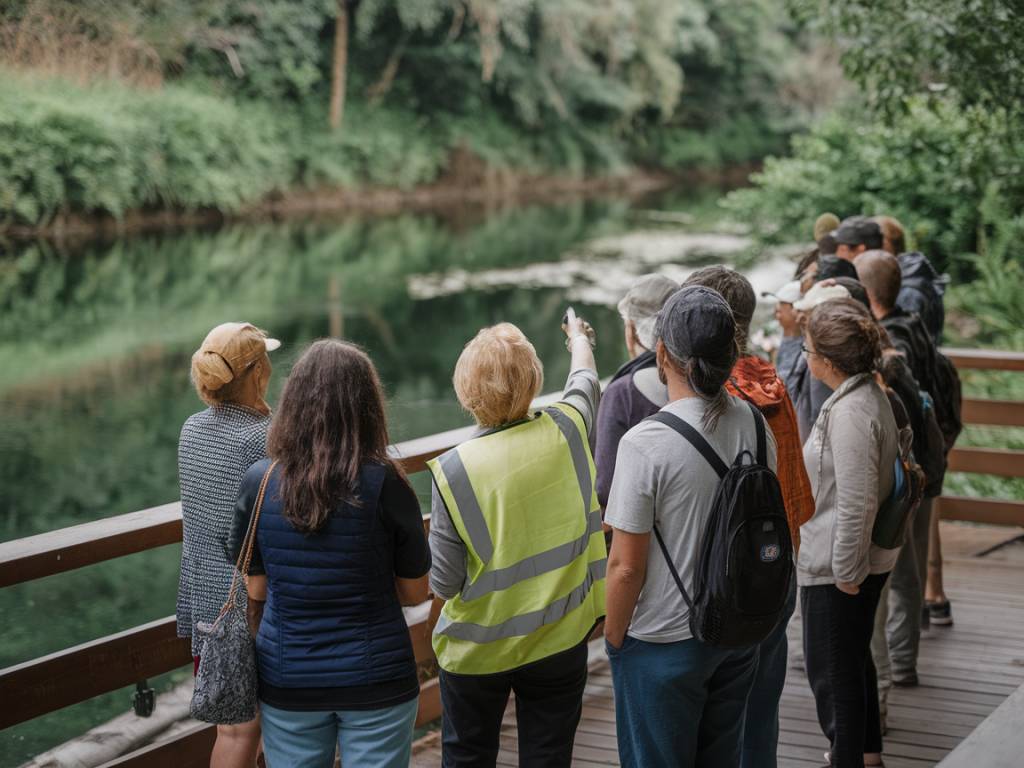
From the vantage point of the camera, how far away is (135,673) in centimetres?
295

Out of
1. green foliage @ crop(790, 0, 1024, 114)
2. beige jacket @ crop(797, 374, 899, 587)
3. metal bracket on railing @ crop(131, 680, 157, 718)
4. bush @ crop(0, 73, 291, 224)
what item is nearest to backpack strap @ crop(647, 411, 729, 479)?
beige jacket @ crop(797, 374, 899, 587)

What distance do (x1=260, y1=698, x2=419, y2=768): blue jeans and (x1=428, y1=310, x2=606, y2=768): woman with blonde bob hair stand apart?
20cm

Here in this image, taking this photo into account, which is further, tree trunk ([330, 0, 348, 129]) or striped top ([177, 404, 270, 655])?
tree trunk ([330, 0, 348, 129])

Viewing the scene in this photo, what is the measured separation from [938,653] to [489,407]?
109 inches

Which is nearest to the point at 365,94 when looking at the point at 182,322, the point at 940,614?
the point at 182,322

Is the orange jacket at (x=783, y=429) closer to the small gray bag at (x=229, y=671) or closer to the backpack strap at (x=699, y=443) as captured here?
the backpack strap at (x=699, y=443)

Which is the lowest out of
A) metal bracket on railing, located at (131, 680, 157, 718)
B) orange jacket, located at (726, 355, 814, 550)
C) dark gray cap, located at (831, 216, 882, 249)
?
metal bracket on railing, located at (131, 680, 157, 718)

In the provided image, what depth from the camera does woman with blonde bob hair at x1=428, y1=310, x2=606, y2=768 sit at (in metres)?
2.50

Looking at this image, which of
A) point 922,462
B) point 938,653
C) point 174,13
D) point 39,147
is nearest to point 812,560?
point 922,462

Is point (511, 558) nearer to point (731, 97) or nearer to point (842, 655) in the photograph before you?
point (842, 655)

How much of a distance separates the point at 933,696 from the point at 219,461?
8.78 ft

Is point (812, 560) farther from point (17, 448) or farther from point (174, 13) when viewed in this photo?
point (174, 13)

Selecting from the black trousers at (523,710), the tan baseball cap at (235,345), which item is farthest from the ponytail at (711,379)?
the tan baseball cap at (235,345)

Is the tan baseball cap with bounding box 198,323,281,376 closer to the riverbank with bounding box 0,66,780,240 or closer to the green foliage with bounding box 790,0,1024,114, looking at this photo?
the green foliage with bounding box 790,0,1024,114
